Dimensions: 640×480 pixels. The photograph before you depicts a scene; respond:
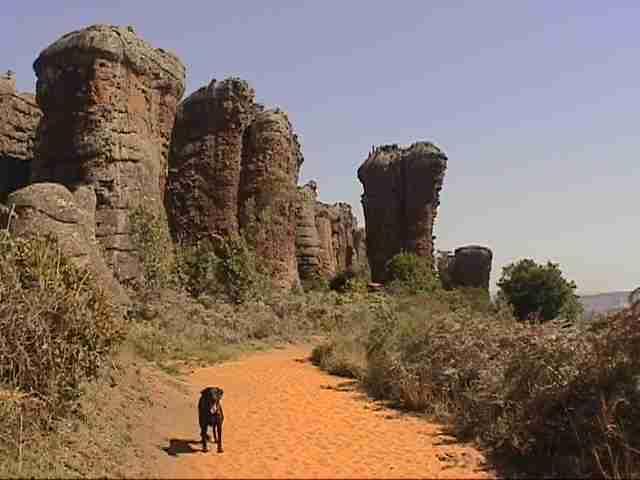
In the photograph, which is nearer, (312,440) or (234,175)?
(312,440)

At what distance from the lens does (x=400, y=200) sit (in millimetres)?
39062

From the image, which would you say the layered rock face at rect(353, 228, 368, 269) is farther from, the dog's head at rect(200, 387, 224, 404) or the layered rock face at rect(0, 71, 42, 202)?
the dog's head at rect(200, 387, 224, 404)

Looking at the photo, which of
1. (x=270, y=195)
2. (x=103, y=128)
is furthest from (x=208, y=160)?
(x=103, y=128)

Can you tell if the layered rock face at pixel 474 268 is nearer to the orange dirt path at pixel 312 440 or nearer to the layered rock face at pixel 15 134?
the layered rock face at pixel 15 134

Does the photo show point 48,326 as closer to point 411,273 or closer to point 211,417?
point 211,417

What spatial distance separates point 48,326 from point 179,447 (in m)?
2.11

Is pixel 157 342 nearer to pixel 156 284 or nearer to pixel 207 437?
pixel 156 284

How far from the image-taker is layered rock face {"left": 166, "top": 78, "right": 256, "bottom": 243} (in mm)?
24062

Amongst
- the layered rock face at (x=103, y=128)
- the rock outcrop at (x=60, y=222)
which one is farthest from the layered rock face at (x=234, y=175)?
the rock outcrop at (x=60, y=222)

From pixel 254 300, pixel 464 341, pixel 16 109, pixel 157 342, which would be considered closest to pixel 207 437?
pixel 464 341

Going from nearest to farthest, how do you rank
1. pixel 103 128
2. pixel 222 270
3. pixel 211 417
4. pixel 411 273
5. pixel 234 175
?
pixel 211 417 → pixel 103 128 → pixel 222 270 → pixel 234 175 → pixel 411 273

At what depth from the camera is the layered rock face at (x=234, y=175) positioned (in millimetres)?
24156

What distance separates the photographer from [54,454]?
6.96 metres

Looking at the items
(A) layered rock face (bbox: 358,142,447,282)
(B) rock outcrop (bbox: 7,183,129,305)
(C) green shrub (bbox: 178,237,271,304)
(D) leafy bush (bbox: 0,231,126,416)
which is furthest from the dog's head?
(A) layered rock face (bbox: 358,142,447,282)
